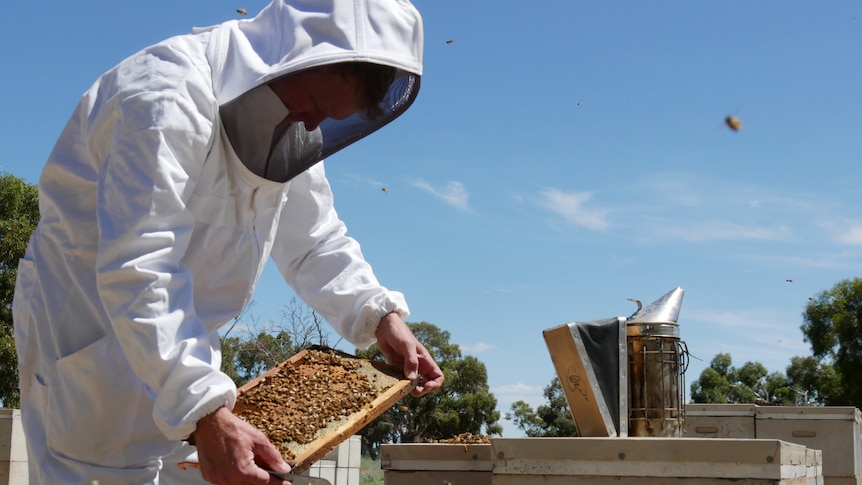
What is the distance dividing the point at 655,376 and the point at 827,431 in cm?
400

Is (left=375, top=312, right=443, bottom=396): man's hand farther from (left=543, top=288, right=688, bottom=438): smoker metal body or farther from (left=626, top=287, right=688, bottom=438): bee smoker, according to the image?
(left=626, top=287, right=688, bottom=438): bee smoker

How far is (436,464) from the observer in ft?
14.8

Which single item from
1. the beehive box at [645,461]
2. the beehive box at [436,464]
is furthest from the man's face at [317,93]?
the beehive box at [436,464]

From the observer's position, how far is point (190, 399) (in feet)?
5.99

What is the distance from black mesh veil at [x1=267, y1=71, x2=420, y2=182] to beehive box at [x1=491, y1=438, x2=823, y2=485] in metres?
1.69

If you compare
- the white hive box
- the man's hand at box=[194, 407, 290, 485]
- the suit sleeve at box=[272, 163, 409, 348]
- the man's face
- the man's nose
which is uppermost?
the man's face

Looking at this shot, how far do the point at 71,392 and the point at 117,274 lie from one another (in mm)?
361

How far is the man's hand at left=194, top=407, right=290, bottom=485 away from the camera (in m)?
1.85

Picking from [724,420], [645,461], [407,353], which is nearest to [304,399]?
[407,353]

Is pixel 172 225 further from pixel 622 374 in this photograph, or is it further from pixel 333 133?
pixel 622 374

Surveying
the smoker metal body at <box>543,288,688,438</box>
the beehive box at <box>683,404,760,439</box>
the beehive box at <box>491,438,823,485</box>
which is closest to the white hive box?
the smoker metal body at <box>543,288,688,438</box>

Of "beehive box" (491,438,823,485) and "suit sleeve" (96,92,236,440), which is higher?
"suit sleeve" (96,92,236,440)

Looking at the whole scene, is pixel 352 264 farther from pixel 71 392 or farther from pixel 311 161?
pixel 71 392

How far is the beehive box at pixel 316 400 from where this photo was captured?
2.17 meters
